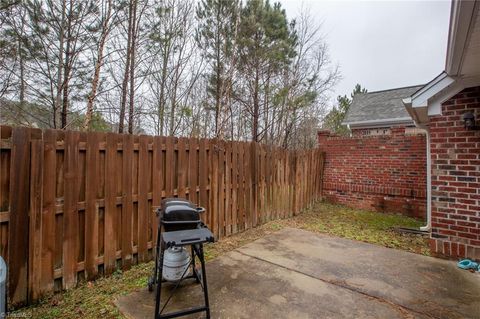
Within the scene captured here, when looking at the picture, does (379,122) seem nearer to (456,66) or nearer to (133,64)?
(456,66)

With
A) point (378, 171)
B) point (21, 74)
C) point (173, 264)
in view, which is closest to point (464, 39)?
point (173, 264)

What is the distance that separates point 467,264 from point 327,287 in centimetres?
214

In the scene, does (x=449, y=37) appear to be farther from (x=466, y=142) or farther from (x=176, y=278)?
(x=176, y=278)

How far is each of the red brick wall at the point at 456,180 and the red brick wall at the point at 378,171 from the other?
2618 millimetres

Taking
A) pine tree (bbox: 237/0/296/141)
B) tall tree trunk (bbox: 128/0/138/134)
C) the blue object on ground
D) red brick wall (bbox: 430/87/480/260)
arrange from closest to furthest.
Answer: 1. the blue object on ground
2. red brick wall (bbox: 430/87/480/260)
3. tall tree trunk (bbox: 128/0/138/134)
4. pine tree (bbox: 237/0/296/141)

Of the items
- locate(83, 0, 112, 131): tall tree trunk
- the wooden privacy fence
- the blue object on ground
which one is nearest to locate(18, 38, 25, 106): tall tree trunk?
locate(83, 0, 112, 131): tall tree trunk

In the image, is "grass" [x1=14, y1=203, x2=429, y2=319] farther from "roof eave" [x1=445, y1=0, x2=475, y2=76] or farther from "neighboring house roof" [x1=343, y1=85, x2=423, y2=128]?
"neighboring house roof" [x1=343, y1=85, x2=423, y2=128]

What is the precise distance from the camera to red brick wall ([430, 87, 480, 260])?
331cm

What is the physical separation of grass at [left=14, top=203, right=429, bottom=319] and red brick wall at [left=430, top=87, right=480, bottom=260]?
0.45 m

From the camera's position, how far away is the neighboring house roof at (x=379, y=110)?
33.0 ft

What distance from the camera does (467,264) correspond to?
10.2 ft

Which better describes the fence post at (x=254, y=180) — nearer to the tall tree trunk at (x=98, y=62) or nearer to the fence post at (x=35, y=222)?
the fence post at (x=35, y=222)

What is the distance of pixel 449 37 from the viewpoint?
2.01 meters

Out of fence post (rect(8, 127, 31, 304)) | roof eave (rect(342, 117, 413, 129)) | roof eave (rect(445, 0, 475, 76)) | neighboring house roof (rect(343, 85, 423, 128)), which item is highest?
neighboring house roof (rect(343, 85, 423, 128))
